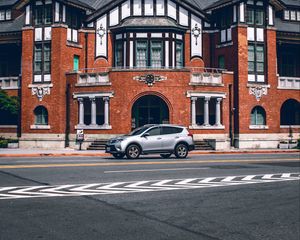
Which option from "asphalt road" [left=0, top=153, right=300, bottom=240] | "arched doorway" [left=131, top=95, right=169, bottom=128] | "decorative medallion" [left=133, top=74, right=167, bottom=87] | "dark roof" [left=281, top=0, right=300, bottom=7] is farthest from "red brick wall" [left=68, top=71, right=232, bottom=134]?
"asphalt road" [left=0, top=153, right=300, bottom=240]

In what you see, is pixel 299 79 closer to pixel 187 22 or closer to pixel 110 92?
pixel 187 22

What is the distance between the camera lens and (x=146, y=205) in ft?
28.3

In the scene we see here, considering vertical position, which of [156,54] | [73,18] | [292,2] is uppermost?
[292,2]

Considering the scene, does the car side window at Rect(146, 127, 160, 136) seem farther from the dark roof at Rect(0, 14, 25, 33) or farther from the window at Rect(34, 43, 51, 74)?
the dark roof at Rect(0, 14, 25, 33)

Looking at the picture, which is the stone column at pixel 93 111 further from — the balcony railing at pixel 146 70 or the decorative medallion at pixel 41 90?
the decorative medallion at pixel 41 90

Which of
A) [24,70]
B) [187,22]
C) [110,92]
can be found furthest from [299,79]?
[24,70]

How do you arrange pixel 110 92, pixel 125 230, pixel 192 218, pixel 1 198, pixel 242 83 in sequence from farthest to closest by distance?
pixel 242 83 → pixel 110 92 → pixel 1 198 → pixel 192 218 → pixel 125 230

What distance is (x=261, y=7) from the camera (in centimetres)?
3422

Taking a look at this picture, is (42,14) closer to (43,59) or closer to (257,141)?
(43,59)

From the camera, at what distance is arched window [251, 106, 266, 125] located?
3356 centimetres

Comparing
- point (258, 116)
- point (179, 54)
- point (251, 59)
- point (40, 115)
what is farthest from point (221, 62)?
point (40, 115)

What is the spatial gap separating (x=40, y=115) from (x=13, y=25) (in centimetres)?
943

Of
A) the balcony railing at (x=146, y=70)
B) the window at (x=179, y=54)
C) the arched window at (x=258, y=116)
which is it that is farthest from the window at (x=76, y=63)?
the arched window at (x=258, y=116)

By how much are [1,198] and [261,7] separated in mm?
30289
